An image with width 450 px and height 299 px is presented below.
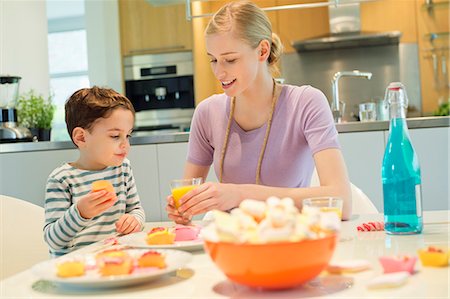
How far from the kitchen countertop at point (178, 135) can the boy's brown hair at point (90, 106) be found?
3.92 feet

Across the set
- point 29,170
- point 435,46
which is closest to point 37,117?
point 29,170

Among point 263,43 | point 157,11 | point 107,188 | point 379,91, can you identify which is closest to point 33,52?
point 157,11

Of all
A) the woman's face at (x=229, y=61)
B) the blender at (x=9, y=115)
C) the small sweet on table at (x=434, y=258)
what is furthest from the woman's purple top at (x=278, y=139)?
the blender at (x=9, y=115)

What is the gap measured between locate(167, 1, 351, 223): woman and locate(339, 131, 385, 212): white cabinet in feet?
3.42

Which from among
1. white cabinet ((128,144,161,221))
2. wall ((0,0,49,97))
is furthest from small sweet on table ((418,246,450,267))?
wall ((0,0,49,97))

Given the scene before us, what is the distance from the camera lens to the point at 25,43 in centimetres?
481

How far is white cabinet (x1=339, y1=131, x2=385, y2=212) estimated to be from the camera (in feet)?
9.57

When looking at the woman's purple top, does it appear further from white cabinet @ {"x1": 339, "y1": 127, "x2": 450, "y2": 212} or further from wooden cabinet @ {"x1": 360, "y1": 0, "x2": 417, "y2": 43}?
wooden cabinet @ {"x1": 360, "y1": 0, "x2": 417, "y2": 43}

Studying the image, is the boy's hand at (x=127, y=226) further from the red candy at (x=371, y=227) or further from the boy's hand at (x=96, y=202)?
the red candy at (x=371, y=227)

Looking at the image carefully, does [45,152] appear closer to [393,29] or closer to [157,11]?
[157,11]

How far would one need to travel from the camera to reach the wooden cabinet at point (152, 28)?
6.04 m

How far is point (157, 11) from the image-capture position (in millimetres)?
6074

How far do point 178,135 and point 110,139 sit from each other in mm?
1304

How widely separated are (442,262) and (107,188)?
71 centimetres
